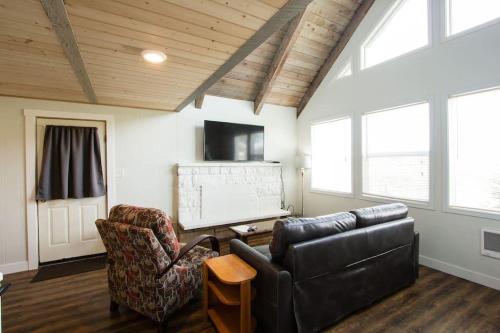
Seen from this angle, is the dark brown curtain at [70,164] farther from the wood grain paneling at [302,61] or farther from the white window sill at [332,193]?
the white window sill at [332,193]

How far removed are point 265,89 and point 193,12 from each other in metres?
2.81

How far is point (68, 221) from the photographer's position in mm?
3277

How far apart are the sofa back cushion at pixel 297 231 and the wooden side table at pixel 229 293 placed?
250mm

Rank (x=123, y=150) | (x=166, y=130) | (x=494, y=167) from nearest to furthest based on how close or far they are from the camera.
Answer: (x=494, y=167) → (x=123, y=150) → (x=166, y=130)

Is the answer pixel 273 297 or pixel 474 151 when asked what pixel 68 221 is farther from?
pixel 474 151

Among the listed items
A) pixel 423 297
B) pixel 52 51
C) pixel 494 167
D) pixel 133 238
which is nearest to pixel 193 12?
pixel 52 51

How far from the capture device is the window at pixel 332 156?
425 centimetres

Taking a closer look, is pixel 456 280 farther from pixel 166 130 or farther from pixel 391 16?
pixel 166 130

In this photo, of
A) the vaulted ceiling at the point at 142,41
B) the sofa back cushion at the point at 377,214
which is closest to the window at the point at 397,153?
the sofa back cushion at the point at 377,214

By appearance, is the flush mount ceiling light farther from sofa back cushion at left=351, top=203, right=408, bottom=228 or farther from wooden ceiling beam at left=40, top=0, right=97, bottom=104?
sofa back cushion at left=351, top=203, right=408, bottom=228

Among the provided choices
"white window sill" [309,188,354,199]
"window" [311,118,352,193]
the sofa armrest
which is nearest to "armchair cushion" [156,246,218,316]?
the sofa armrest

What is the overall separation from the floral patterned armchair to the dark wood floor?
20cm

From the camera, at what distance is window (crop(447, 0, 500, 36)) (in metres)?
2.61

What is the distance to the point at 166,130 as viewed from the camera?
12.8 ft
